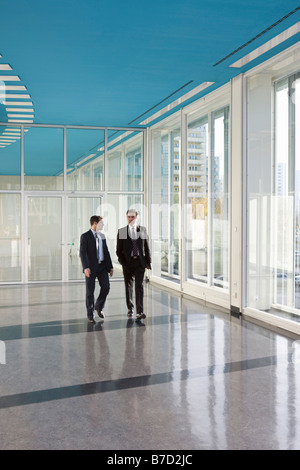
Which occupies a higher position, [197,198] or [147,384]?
[197,198]

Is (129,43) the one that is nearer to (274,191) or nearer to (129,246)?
(129,246)

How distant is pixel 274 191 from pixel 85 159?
7.38 m

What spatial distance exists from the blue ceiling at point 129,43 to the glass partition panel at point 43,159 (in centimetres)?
279

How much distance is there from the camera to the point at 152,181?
1427 centimetres

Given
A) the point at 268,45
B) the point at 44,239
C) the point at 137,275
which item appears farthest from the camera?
the point at 44,239

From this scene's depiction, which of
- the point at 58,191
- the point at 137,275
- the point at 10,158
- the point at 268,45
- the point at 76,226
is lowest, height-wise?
the point at 137,275

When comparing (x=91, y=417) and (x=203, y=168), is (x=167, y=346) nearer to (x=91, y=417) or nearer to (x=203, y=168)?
(x=91, y=417)

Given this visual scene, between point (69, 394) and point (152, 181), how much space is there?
10.0m

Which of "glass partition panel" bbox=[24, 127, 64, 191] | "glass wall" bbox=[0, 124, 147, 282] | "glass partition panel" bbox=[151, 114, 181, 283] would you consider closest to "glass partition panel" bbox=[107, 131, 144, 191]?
"glass wall" bbox=[0, 124, 147, 282]

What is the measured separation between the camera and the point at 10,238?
13.7 m

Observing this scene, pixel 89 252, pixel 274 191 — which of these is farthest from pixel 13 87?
pixel 274 191

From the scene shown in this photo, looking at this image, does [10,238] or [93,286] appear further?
[10,238]

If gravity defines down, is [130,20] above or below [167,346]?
above

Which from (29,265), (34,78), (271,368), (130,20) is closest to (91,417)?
(271,368)
